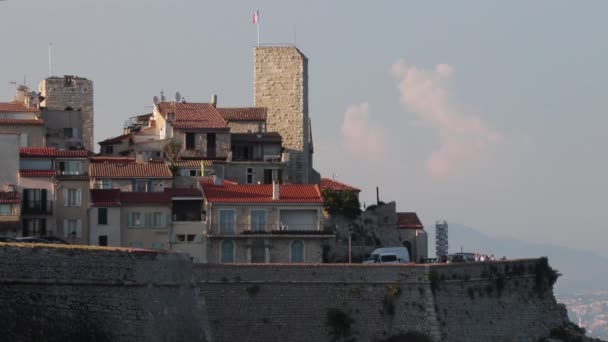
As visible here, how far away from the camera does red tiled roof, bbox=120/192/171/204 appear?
76188 millimetres

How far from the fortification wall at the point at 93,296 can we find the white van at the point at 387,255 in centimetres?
1977

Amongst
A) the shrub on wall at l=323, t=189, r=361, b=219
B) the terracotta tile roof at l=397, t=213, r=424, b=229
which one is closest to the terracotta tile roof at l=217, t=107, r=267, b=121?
the terracotta tile roof at l=397, t=213, r=424, b=229

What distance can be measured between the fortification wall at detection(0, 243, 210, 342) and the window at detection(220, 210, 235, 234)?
18920 millimetres

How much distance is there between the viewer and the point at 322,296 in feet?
222

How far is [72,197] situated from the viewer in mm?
74250

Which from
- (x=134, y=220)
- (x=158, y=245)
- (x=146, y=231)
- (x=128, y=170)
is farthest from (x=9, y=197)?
(x=128, y=170)

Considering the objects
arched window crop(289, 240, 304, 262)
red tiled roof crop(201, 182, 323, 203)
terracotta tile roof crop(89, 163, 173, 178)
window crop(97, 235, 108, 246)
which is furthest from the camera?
terracotta tile roof crop(89, 163, 173, 178)

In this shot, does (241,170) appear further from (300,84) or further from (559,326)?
(559,326)

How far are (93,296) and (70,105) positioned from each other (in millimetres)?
47806

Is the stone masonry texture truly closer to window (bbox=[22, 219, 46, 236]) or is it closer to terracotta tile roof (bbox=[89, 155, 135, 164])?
window (bbox=[22, 219, 46, 236])

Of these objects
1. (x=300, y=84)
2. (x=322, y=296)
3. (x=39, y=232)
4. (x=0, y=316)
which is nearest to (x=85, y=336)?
(x=0, y=316)

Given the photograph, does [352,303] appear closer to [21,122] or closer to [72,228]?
[72,228]

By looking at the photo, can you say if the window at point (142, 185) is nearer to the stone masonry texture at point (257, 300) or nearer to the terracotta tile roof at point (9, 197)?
the terracotta tile roof at point (9, 197)

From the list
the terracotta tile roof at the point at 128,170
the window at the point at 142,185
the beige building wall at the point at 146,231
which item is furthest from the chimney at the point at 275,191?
the window at the point at 142,185
